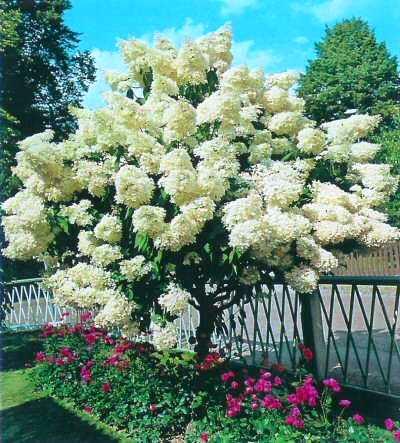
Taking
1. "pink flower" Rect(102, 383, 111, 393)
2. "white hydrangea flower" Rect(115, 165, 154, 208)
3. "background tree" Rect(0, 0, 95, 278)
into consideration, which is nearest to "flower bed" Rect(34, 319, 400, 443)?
"pink flower" Rect(102, 383, 111, 393)

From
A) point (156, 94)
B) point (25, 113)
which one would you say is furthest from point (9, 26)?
point (156, 94)

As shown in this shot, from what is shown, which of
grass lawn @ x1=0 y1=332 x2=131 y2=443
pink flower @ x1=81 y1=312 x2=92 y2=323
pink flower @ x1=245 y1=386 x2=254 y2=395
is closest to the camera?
pink flower @ x1=245 y1=386 x2=254 y2=395

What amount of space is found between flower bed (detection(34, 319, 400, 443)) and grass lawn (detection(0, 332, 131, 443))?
0.15 metres

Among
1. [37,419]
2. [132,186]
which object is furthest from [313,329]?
[37,419]

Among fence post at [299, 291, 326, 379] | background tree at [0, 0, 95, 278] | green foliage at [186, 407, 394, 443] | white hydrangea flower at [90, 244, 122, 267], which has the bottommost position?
green foliage at [186, 407, 394, 443]

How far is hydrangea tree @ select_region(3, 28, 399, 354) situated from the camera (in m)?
3.89

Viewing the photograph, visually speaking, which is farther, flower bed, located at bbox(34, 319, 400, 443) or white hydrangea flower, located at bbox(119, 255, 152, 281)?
white hydrangea flower, located at bbox(119, 255, 152, 281)

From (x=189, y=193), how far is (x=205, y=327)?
6.24ft

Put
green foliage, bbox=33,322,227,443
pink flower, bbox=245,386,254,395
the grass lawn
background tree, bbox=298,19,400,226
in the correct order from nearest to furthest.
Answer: pink flower, bbox=245,386,254,395, green foliage, bbox=33,322,227,443, the grass lawn, background tree, bbox=298,19,400,226

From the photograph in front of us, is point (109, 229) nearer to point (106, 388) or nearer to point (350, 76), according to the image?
point (106, 388)

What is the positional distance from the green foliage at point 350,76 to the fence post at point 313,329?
23.9 m

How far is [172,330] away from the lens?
423cm

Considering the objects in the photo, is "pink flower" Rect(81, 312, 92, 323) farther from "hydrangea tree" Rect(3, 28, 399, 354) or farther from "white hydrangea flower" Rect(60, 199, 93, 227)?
"white hydrangea flower" Rect(60, 199, 93, 227)

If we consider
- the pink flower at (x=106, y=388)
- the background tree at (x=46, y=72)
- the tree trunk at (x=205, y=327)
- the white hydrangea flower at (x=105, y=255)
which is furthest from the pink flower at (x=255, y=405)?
the background tree at (x=46, y=72)
